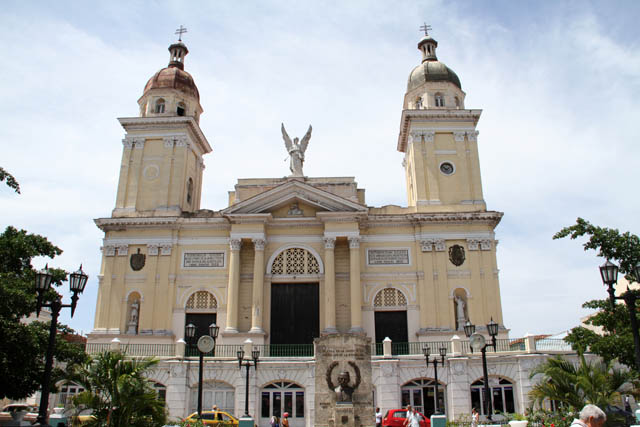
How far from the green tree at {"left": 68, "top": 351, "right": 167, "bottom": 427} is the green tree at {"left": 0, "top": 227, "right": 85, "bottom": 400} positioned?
462 cm

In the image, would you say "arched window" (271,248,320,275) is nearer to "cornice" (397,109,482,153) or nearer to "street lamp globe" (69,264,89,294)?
"cornice" (397,109,482,153)

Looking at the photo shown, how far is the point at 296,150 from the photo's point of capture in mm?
39188

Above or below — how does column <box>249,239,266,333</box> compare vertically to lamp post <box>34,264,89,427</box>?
above

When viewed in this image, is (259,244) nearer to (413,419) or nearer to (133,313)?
(133,313)

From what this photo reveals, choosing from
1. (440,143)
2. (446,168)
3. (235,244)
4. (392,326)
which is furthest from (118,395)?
(440,143)

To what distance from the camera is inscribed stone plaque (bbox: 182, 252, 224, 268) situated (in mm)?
36156

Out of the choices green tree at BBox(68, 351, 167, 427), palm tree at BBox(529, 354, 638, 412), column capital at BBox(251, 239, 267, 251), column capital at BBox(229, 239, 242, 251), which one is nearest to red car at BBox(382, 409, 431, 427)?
palm tree at BBox(529, 354, 638, 412)

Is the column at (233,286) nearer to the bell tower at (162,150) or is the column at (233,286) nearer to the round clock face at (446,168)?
A: the bell tower at (162,150)

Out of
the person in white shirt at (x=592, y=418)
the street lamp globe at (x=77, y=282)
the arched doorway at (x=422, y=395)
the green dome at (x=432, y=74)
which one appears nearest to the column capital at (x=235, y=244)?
the arched doorway at (x=422, y=395)

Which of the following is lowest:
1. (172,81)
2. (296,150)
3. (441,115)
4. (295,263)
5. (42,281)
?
(42,281)

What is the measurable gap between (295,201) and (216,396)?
14.2m

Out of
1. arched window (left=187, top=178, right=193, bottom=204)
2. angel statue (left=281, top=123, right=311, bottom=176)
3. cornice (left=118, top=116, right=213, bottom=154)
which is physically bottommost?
arched window (left=187, top=178, right=193, bottom=204)

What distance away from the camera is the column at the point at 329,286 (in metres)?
33.6

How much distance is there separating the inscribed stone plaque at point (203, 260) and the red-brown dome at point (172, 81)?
13136mm
